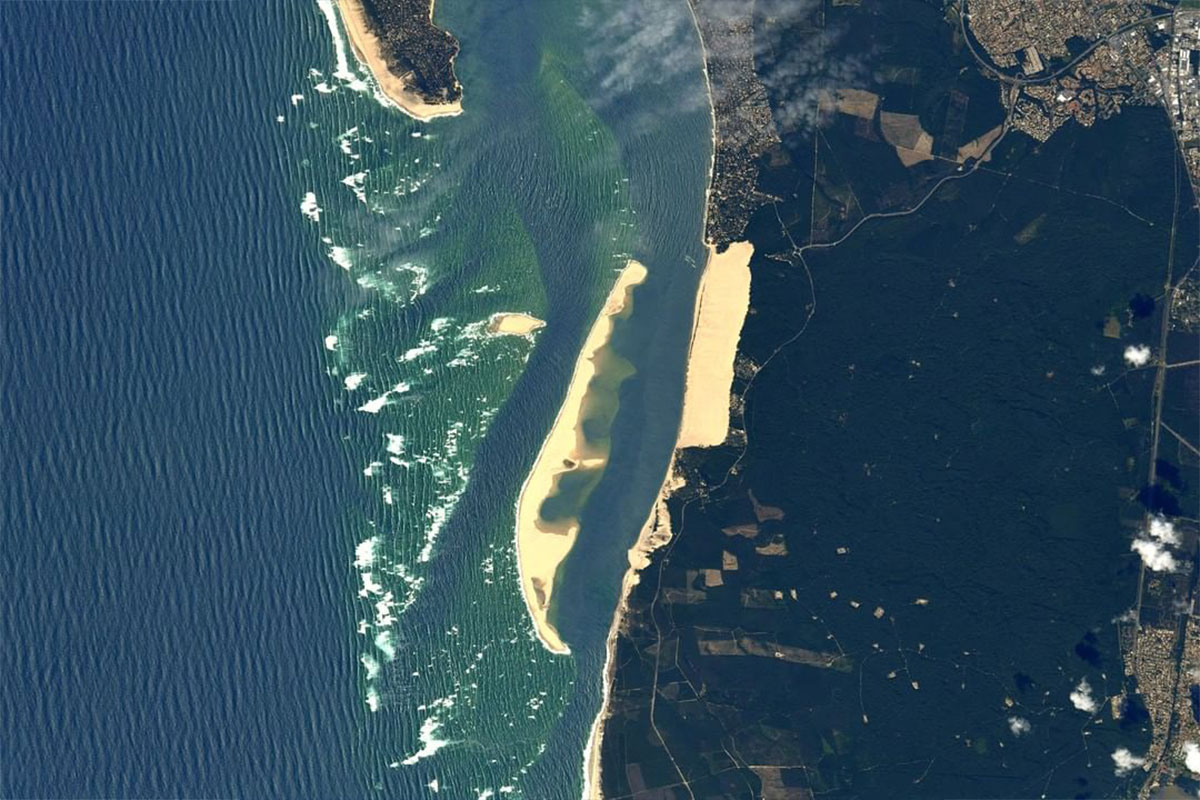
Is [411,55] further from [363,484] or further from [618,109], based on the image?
[363,484]

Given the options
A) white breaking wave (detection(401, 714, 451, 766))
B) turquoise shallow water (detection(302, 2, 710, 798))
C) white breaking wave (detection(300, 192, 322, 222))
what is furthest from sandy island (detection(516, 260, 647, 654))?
white breaking wave (detection(300, 192, 322, 222))

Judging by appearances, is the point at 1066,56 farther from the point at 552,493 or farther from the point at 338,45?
the point at 338,45

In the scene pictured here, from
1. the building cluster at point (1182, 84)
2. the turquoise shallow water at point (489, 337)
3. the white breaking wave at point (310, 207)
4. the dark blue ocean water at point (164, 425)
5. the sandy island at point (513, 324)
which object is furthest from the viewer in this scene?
the building cluster at point (1182, 84)

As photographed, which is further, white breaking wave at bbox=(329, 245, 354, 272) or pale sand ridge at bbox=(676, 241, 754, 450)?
pale sand ridge at bbox=(676, 241, 754, 450)

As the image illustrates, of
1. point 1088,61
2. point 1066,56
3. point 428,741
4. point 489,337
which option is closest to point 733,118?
point 489,337

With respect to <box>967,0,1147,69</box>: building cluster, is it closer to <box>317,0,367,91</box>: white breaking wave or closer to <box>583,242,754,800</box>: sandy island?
<box>583,242,754,800</box>: sandy island

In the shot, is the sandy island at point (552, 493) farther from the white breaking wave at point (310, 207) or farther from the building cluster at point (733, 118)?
the white breaking wave at point (310, 207)

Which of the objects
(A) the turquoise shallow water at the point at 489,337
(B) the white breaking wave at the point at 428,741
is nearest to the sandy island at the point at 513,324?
(A) the turquoise shallow water at the point at 489,337
